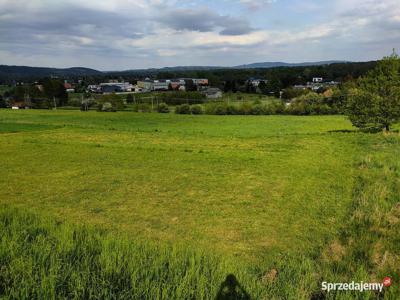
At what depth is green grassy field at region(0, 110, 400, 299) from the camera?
4793mm

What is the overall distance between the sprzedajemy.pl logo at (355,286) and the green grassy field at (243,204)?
12 cm

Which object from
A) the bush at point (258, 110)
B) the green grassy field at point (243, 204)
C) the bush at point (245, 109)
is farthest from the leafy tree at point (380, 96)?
the bush at point (245, 109)

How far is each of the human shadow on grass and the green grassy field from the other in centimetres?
7

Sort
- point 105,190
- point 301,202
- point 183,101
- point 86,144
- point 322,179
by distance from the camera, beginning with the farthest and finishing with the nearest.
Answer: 1. point 183,101
2. point 86,144
3. point 322,179
4. point 105,190
5. point 301,202

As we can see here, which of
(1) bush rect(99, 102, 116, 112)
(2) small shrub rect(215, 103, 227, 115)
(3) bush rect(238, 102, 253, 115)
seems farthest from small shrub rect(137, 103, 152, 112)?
(3) bush rect(238, 102, 253, 115)

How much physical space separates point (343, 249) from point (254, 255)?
54.4 inches

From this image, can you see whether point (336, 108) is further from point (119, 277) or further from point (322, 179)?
point (119, 277)

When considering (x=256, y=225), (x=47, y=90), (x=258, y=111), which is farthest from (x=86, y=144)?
(x=47, y=90)

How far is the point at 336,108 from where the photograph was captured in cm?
5006

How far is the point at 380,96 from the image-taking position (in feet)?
68.7

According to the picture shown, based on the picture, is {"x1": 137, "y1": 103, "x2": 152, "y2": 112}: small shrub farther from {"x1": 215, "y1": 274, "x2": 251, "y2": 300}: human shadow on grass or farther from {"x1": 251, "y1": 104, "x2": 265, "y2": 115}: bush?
{"x1": 215, "y1": 274, "x2": 251, "y2": 300}: human shadow on grass

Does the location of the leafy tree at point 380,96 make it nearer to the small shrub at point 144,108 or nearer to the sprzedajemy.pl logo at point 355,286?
the sprzedajemy.pl logo at point 355,286

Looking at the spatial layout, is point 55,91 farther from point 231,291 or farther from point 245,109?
point 231,291

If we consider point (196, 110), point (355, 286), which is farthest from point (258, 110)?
point (355, 286)
